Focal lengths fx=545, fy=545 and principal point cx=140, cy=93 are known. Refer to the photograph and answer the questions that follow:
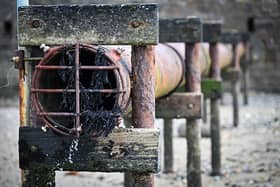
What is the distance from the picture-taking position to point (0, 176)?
4734 millimetres

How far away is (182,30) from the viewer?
368 centimetres

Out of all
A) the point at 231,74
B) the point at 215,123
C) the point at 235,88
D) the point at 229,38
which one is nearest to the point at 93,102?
the point at 215,123

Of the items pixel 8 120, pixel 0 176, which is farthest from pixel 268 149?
pixel 8 120

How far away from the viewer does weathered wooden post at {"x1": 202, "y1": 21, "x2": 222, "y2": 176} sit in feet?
15.5

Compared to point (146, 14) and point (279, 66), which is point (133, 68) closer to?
point (146, 14)

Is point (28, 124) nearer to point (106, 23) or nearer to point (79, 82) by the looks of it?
point (79, 82)

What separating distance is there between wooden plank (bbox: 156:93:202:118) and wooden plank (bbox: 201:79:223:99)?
119 centimetres

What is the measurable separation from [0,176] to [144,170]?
3.02 m

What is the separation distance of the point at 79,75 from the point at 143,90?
0.25 m

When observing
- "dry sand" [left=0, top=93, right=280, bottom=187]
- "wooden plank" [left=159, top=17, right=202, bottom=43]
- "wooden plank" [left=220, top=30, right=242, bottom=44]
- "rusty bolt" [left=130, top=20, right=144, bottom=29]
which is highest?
"wooden plank" [left=220, top=30, right=242, bottom=44]

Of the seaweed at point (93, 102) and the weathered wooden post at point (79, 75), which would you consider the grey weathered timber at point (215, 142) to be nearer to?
the weathered wooden post at point (79, 75)

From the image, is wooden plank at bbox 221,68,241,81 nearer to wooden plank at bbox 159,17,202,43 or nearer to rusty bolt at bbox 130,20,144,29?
wooden plank at bbox 159,17,202,43

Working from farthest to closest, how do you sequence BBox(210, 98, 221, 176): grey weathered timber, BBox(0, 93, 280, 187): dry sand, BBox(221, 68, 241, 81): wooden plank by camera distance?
BBox(221, 68, 241, 81): wooden plank
BBox(210, 98, 221, 176): grey weathered timber
BBox(0, 93, 280, 187): dry sand

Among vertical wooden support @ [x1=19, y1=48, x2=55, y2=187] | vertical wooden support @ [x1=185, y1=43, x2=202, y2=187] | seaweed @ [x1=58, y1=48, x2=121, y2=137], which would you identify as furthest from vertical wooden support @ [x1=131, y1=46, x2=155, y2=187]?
vertical wooden support @ [x1=185, y1=43, x2=202, y2=187]
